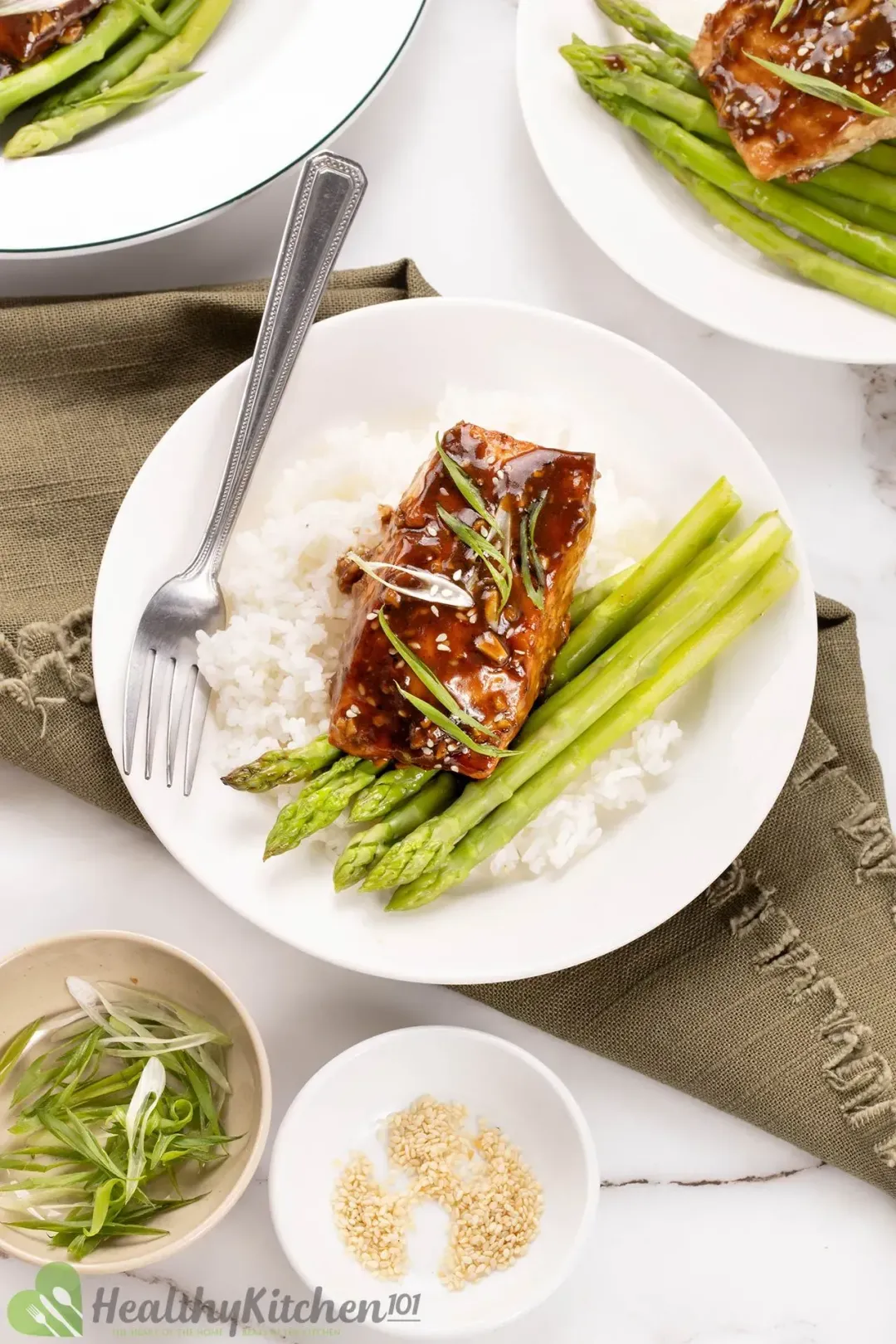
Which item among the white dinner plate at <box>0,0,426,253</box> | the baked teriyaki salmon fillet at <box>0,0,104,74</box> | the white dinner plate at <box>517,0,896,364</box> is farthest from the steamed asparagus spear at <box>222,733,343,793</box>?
the baked teriyaki salmon fillet at <box>0,0,104,74</box>

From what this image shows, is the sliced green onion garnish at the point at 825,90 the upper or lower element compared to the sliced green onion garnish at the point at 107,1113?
upper

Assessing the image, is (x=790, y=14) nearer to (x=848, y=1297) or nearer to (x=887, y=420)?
(x=887, y=420)

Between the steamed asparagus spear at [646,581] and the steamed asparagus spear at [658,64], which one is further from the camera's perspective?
the steamed asparagus spear at [658,64]

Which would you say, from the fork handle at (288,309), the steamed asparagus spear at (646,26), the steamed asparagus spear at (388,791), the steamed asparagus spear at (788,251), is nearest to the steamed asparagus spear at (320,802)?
the steamed asparagus spear at (388,791)

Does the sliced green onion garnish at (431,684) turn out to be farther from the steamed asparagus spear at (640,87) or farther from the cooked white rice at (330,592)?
the steamed asparagus spear at (640,87)

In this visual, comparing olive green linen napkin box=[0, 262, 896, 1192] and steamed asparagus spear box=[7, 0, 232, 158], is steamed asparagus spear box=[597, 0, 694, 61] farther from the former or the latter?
steamed asparagus spear box=[7, 0, 232, 158]
